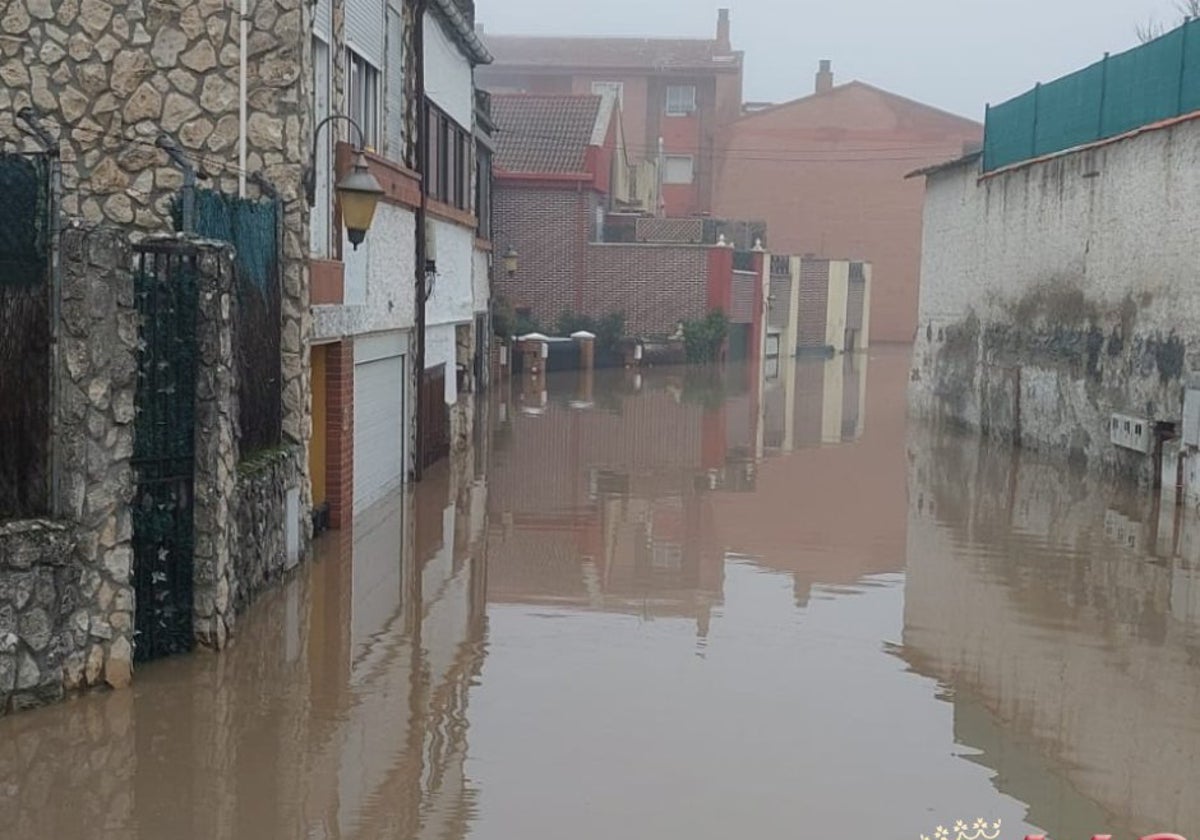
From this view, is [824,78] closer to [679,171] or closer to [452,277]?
[679,171]

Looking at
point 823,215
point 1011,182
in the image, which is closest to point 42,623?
point 1011,182

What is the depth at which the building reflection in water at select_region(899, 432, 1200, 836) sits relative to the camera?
779cm

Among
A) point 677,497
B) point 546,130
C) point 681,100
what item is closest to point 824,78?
point 681,100

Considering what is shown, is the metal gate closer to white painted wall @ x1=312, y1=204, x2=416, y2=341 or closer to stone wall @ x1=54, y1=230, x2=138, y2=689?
stone wall @ x1=54, y1=230, x2=138, y2=689

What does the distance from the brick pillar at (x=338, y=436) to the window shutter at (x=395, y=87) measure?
332 centimetres

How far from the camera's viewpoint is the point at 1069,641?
35.6 ft

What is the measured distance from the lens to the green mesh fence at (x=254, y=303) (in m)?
10.8

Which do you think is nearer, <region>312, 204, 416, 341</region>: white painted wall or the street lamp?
the street lamp

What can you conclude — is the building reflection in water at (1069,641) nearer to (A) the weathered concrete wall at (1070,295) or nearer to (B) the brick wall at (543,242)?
(A) the weathered concrete wall at (1070,295)

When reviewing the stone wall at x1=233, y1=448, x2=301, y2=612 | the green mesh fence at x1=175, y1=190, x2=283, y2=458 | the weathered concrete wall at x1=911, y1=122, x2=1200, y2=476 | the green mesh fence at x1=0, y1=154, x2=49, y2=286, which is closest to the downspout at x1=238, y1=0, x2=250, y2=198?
the green mesh fence at x1=175, y1=190, x2=283, y2=458

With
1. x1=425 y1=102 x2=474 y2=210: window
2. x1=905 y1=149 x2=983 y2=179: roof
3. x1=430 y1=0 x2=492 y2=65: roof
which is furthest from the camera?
x1=905 y1=149 x2=983 y2=179: roof

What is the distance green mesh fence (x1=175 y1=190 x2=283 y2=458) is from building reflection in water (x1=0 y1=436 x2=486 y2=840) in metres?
1.36

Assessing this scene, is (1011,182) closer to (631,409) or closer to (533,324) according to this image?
(631,409)

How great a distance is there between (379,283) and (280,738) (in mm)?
8279
